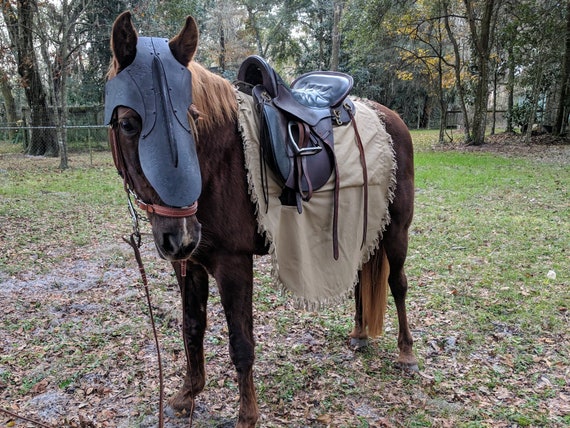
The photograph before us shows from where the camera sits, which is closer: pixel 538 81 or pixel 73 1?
pixel 73 1

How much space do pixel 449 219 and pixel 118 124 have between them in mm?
5923

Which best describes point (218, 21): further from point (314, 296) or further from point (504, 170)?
point (314, 296)

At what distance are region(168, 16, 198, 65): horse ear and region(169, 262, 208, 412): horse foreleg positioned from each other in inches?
43.4

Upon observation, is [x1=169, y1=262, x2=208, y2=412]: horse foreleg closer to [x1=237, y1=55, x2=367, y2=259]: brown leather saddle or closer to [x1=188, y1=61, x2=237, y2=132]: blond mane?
[x1=237, y1=55, x2=367, y2=259]: brown leather saddle

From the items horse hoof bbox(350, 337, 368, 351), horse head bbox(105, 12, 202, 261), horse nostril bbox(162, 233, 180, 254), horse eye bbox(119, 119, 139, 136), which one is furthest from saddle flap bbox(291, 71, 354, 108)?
horse hoof bbox(350, 337, 368, 351)

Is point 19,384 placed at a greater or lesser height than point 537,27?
lesser

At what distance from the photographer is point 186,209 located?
5.25 feet

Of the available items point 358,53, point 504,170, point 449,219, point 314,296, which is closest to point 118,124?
point 314,296

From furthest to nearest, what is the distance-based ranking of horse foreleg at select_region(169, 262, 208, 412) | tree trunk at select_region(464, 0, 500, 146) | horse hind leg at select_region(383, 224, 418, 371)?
tree trunk at select_region(464, 0, 500, 146) < horse hind leg at select_region(383, 224, 418, 371) < horse foreleg at select_region(169, 262, 208, 412)

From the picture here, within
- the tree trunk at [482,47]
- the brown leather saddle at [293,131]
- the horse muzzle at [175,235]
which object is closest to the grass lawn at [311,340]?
the brown leather saddle at [293,131]

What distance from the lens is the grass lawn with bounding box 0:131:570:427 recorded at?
101 inches

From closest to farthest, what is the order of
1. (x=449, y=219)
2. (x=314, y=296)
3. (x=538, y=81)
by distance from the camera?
(x=314, y=296)
(x=449, y=219)
(x=538, y=81)

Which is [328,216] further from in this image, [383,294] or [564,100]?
[564,100]

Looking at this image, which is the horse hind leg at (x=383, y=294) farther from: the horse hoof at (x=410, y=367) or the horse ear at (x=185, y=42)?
the horse ear at (x=185, y=42)
